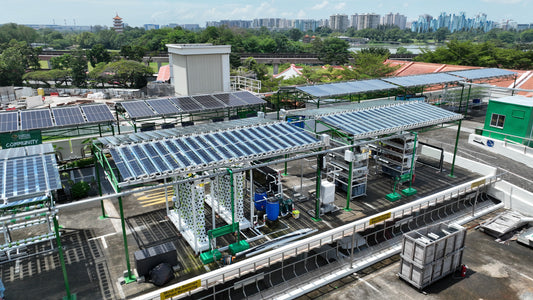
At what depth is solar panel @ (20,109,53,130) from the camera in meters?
20.9

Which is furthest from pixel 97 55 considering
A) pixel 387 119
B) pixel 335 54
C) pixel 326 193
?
pixel 326 193

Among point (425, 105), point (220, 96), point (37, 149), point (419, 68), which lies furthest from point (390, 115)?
point (419, 68)

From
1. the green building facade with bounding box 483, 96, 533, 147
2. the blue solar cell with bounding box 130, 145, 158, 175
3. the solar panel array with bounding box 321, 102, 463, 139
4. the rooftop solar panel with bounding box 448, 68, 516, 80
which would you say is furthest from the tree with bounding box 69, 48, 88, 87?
the green building facade with bounding box 483, 96, 533, 147

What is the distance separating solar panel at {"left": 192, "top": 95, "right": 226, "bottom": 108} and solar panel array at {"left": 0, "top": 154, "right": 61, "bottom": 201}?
11.9m

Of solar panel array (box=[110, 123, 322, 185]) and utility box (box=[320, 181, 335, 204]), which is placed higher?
solar panel array (box=[110, 123, 322, 185])

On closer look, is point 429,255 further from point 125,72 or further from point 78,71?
point 78,71

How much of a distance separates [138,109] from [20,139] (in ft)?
23.1

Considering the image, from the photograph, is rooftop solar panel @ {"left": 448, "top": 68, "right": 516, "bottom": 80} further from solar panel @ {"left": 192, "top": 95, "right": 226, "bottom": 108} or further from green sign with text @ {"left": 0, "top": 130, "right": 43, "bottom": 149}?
green sign with text @ {"left": 0, "top": 130, "right": 43, "bottom": 149}

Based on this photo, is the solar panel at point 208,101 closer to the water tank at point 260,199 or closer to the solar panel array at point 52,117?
the solar panel array at point 52,117

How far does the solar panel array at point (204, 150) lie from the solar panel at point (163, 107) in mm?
7711

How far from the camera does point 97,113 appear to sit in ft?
76.3

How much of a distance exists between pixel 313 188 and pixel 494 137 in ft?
60.6

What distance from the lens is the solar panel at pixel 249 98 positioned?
90.3 ft

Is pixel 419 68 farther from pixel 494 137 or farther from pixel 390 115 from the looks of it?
pixel 390 115
